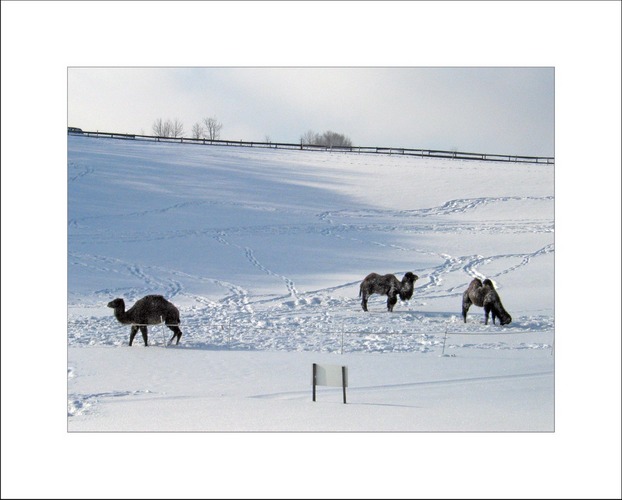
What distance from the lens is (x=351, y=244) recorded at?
34.5m

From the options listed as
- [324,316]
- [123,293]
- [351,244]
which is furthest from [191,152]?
[324,316]

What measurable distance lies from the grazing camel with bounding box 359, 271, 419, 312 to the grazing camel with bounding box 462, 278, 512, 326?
6.38ft

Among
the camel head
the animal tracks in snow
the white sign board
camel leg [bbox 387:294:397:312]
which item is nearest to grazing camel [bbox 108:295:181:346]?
the animal tracks in snow

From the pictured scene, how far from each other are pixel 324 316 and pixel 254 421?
35.1 feet

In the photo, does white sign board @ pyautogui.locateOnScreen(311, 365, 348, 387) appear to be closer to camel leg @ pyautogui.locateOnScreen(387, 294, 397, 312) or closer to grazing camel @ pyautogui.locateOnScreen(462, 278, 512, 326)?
grazing camel @ pyautogui.locateOnScreen(462, 278, 512, 326)

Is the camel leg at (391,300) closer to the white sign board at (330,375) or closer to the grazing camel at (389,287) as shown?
the grazing camel at (389,287)

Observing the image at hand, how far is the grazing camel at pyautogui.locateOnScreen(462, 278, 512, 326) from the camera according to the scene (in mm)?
20156

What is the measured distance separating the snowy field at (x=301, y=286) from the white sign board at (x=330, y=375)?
1.23 feet

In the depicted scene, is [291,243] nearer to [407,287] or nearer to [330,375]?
[407,287]

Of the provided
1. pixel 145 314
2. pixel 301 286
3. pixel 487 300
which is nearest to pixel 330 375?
pixel 145 314

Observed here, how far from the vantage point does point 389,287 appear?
2206cm

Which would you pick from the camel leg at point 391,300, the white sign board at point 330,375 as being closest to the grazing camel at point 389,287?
the camel leg at point 391,300

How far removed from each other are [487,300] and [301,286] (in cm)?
853

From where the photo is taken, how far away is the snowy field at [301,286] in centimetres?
1235
